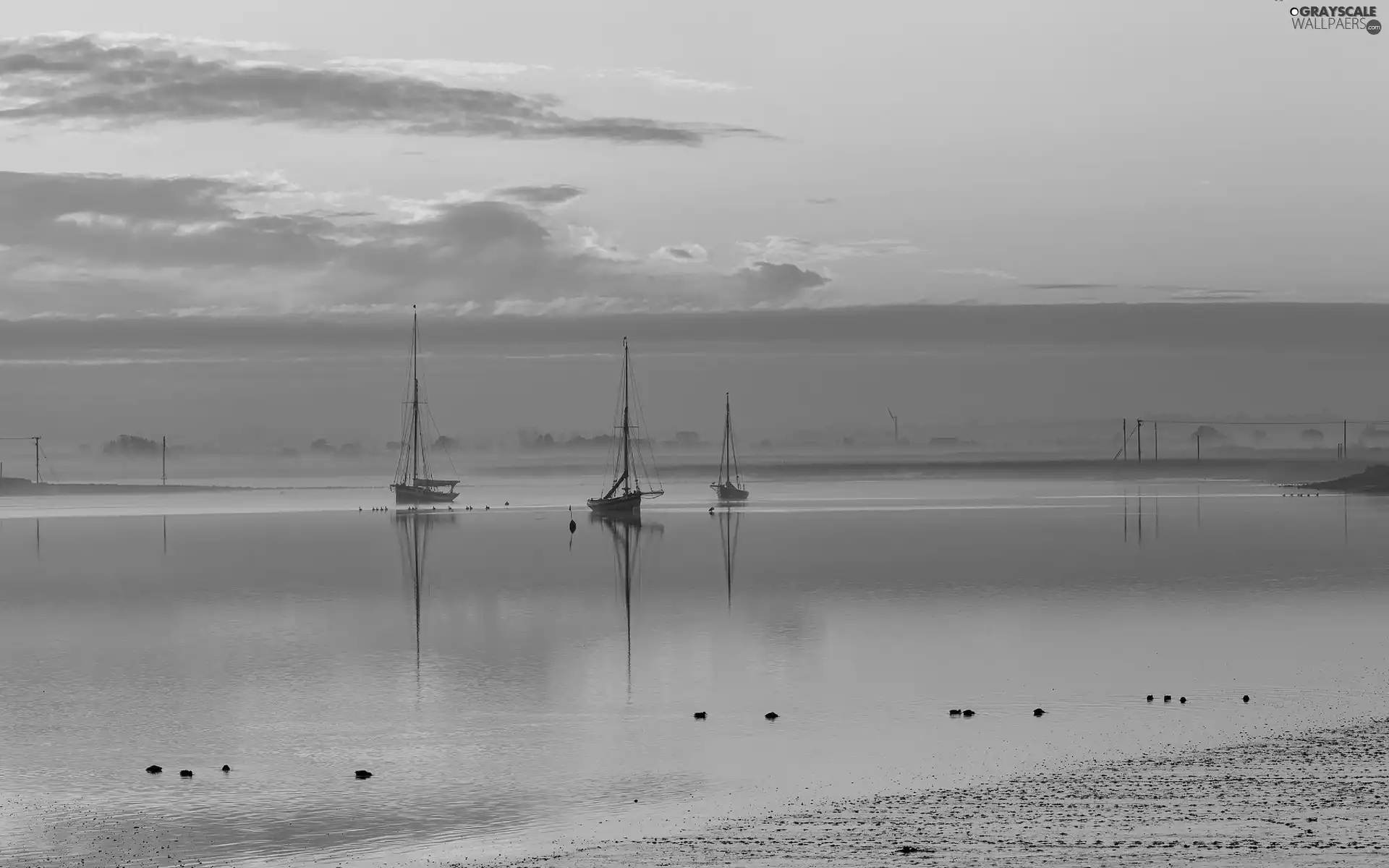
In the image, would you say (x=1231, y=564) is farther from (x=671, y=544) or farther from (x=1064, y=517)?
(x=1064, y=517)

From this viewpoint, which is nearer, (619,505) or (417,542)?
(417,542)

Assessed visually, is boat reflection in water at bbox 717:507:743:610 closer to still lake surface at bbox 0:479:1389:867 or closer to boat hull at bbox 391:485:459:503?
still lake surface at bbox 0:479:1389:867

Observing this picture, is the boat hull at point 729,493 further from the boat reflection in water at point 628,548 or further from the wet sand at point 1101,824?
the wet sand at point 1101,824

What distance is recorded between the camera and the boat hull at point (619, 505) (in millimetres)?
145250

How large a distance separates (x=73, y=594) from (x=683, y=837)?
5486cm

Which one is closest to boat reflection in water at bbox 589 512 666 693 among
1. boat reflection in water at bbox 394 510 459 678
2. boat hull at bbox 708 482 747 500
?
boat reflection in water at bbox 394 510 459 678

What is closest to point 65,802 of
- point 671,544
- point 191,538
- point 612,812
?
point 612,812

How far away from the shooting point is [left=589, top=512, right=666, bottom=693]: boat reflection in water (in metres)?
55.5

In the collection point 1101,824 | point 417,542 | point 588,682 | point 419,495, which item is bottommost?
point 417,542

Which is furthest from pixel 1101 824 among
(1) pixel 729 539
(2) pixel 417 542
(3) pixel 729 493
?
(3) pixel 729 493

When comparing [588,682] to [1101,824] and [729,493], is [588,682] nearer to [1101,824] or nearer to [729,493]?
[1101,824]

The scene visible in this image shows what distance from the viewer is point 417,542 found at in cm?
10900

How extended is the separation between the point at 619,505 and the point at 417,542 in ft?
128

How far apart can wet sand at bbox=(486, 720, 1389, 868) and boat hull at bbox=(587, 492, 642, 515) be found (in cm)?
11776
